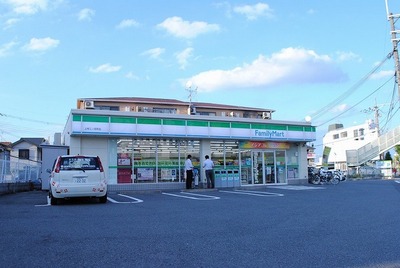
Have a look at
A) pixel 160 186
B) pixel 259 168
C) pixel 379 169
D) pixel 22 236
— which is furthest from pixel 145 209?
pixel 379 169

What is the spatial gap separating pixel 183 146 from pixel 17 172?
9.24 meters

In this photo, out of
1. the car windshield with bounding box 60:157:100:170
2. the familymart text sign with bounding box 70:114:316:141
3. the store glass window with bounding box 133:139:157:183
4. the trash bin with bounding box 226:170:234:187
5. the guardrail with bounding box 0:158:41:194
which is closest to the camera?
the car windshield with bounding box 60:157:100:170

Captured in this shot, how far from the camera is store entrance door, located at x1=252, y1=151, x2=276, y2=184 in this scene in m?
22.6

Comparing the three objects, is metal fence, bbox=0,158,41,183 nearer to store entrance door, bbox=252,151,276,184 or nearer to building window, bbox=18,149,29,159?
store entrance door, bbox=252,151,276,184

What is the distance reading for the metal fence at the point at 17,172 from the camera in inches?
711

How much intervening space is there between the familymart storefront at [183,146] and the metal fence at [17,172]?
3.14 metres

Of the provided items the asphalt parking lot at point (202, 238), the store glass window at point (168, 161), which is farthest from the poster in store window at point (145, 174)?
the asphalt parking lot at point (202, 238)

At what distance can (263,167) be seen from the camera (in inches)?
896

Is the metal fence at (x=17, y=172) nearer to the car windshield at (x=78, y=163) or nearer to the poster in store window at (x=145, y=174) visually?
the poster in store window at (x=145, y=174)

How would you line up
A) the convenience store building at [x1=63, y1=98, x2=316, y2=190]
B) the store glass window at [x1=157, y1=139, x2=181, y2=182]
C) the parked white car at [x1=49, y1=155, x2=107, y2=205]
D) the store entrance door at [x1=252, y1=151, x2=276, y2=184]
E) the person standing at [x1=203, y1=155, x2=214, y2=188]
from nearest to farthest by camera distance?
the parked white car at [x1=49, y1=155, x2=107, y2=205] < the convenience store building at [x1=63, y1=98, x2=316, y2=190] < the person standing at [x1=203, y1=155, x2=214, y2=188] < the store glass window at [x1=157, y1=139, x2=181, y2=182] < the store entrance door at [x1=252, y1=151, x2=276, y2=184]

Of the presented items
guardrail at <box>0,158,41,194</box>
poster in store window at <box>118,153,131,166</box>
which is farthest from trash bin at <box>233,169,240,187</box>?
guardrail at <box>0,158,41,194</box>

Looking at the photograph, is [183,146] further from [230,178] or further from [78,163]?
[78,163]

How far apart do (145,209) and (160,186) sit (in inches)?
369

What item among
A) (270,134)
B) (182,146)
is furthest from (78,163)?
(270,134)
